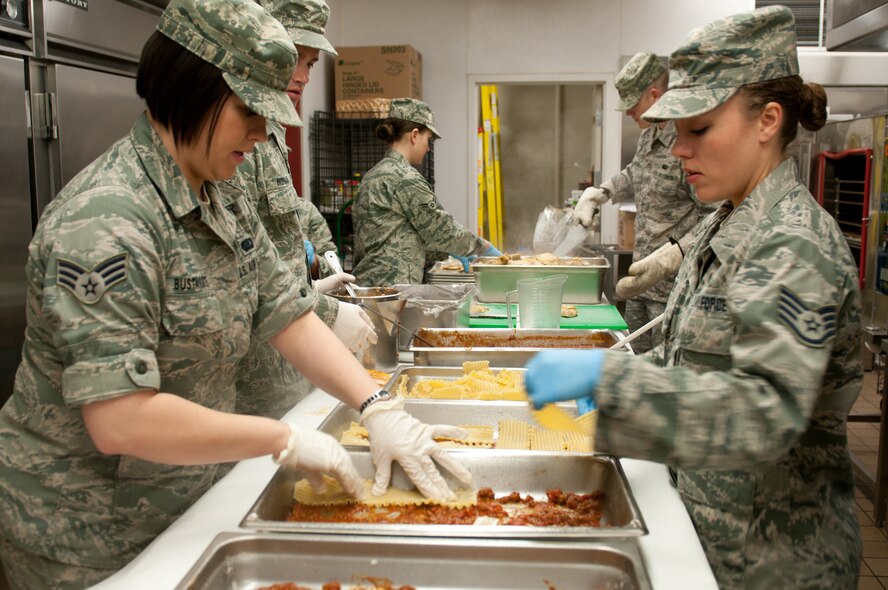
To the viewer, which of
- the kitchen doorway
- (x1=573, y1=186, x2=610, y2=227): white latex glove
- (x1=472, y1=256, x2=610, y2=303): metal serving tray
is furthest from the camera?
the kitchen doorway

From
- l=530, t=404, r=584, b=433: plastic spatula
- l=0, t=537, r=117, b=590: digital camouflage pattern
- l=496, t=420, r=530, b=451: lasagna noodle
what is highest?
l=530, t=404, r=584, b=433: plastic spatula

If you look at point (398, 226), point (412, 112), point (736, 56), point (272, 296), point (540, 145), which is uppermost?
point (540, 145)

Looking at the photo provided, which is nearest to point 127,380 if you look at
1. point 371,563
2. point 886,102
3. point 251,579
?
point 251,579

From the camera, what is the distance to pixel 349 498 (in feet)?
5.00

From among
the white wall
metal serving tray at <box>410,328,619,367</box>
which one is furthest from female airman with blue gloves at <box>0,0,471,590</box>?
the white wall

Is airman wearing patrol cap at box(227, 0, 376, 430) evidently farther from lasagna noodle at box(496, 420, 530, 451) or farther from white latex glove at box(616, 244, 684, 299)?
white latex glove at box(616, 244, 684, 299)

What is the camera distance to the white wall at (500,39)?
6.46m

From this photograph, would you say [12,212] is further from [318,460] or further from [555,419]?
[555,419]

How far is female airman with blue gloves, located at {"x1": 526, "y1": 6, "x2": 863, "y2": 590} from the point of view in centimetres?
119

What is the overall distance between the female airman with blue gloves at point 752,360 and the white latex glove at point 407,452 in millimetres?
397

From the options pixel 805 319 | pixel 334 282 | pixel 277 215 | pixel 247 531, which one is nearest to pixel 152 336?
pixel 247 531

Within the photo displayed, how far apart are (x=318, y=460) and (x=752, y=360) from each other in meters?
0.79

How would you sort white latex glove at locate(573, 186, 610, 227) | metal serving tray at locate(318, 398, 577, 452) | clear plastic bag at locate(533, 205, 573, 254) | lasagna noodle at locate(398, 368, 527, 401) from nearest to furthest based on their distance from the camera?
metal serving tray at locate(318, 398, 577, 452) → lasagna noodle at locate(398, 368, 527, 401) → white latex glove at locate(573, 186, 610, 227) → clear plastic bag at locate(533, 205, 573, 254)

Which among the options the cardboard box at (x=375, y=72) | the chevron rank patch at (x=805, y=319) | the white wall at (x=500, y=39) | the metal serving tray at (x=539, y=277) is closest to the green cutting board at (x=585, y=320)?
the metal serving tray at (x=539, y=277)
